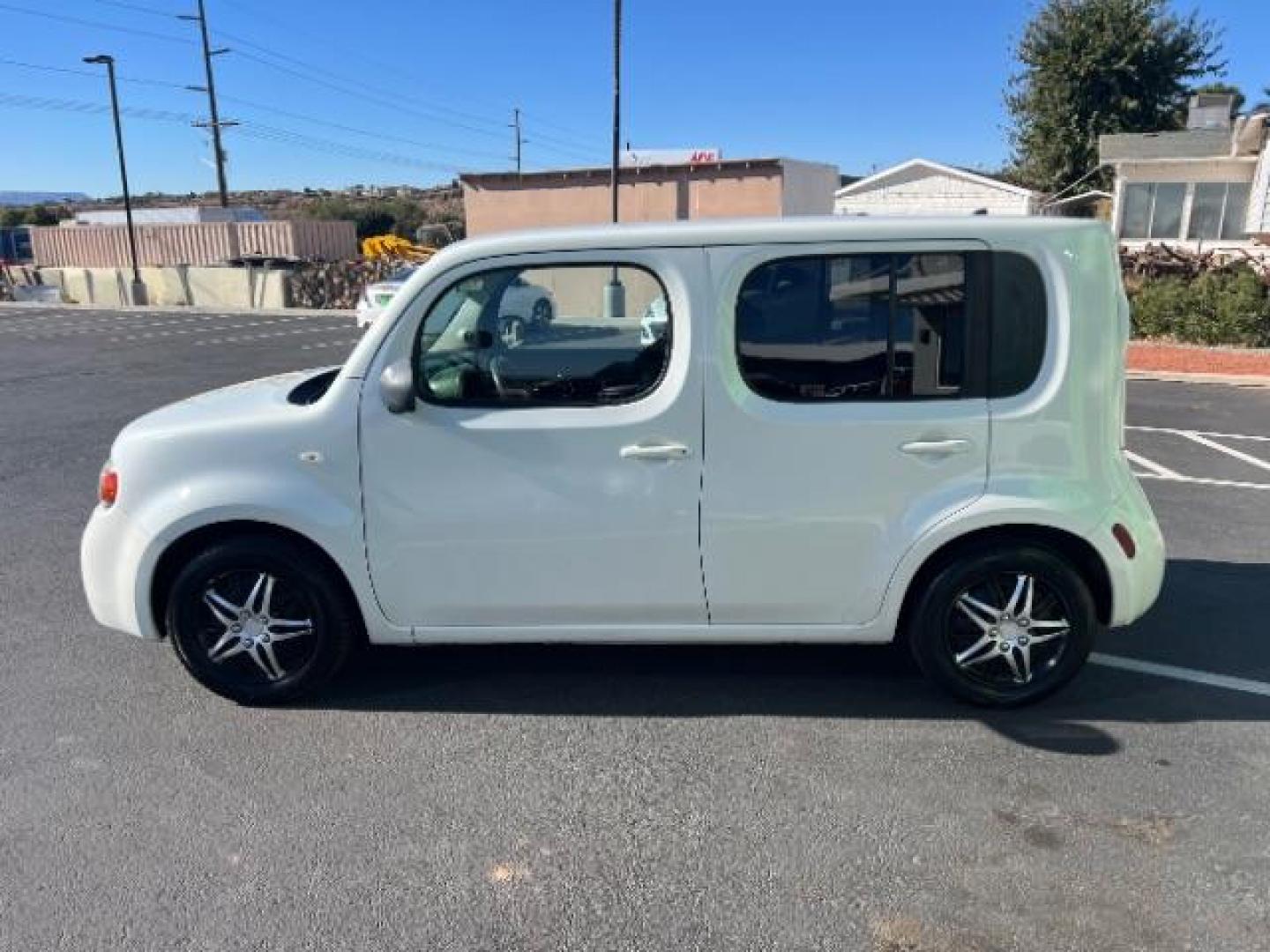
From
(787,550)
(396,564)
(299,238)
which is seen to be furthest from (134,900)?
(299,238)

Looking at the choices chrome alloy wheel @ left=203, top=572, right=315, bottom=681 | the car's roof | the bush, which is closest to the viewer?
the car's roof

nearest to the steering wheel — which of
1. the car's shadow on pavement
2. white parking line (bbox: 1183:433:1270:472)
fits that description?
the car's shadow on pavement

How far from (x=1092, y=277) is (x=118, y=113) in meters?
37.3

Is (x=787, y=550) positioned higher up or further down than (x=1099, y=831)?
higher up

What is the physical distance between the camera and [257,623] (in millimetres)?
3691

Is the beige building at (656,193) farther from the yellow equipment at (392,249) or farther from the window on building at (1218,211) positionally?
the window on building at (1218,211)

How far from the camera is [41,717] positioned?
146 inches

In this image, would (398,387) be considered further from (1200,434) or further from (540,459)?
(1200,434)

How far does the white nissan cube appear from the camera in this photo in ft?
11.1

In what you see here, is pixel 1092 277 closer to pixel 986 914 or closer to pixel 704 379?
pixel 704 379

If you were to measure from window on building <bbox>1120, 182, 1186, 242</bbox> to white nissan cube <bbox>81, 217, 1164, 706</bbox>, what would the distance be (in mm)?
25832

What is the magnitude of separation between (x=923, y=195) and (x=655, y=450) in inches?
1334

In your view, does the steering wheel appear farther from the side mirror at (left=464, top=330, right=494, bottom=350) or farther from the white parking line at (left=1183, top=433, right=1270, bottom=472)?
the white parking line at (left=1183, top=433, right=1270, bottom=472)

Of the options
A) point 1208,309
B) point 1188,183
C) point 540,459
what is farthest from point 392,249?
point 540,459
